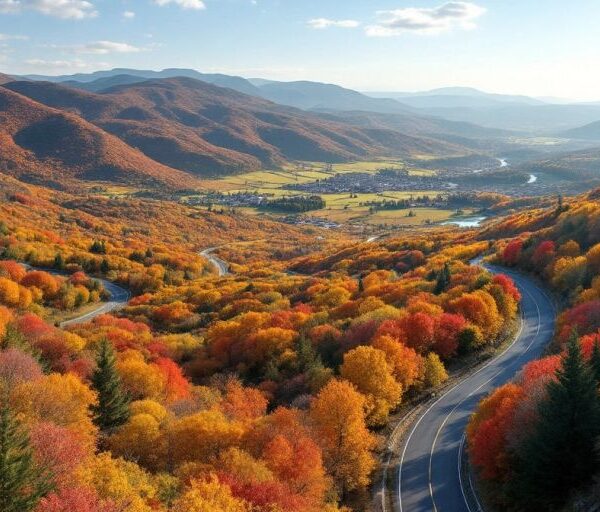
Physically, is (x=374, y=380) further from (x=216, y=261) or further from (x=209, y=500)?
(x=216, y=261)

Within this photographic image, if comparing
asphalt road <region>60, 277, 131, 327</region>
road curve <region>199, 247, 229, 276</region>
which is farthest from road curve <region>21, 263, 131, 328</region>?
road curve <region>199, 247, 229, 276</region>

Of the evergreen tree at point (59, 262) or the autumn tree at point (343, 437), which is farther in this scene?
the evergreen tree at point (59, 262)

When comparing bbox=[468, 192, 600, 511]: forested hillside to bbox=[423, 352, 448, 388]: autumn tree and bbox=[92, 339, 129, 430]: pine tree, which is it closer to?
bbox=[423, 352, 448, 388]: autumn tree

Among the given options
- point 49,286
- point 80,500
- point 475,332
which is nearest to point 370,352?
point 475,332

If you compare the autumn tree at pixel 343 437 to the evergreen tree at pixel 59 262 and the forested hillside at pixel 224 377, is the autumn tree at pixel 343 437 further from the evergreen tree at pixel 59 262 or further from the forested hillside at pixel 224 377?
the evergreen tree at pixel 59 262

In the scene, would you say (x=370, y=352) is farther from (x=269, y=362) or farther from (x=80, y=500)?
(x=80, y=500)

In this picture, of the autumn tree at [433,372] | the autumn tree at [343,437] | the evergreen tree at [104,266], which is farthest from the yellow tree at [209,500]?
the evergreen tree at [104,266]
